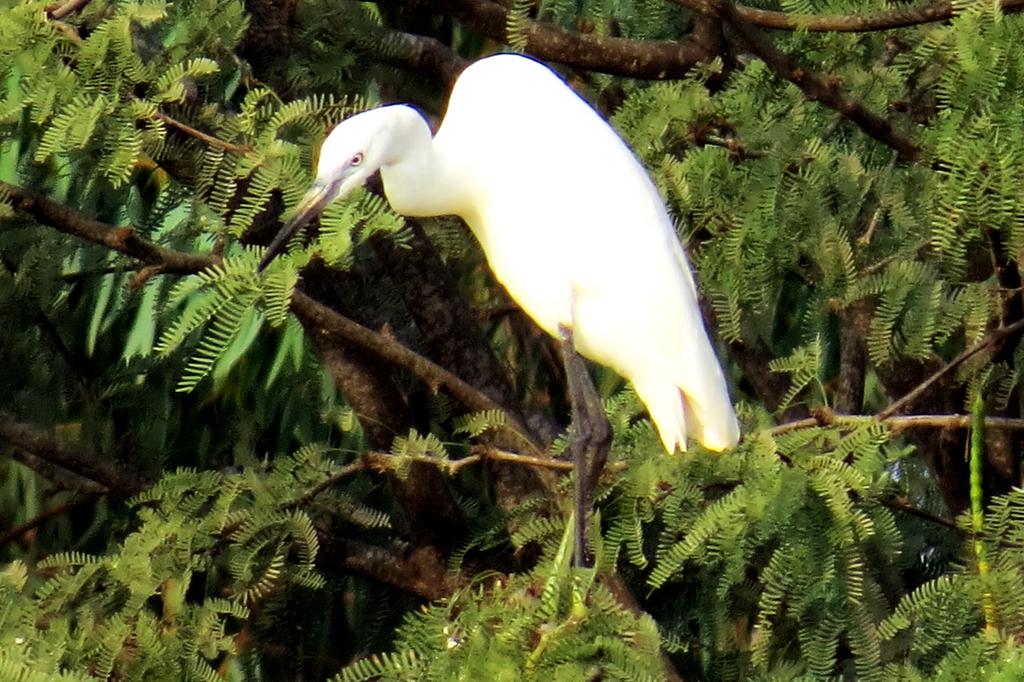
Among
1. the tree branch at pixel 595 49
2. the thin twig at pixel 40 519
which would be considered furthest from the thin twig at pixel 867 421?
the thin twig at pixel 40 519

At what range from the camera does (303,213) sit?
2506mm

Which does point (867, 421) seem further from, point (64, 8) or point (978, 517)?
point (64, 8)

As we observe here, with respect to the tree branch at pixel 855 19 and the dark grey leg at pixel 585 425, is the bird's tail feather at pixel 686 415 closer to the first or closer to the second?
the dark grey leg at pixel 585 425

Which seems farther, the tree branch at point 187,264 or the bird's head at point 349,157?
the tree branch at point 187,264

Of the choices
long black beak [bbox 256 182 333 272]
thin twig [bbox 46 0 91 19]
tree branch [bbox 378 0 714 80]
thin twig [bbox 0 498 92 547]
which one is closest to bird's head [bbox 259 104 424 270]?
long black beak [bbox 256 182 333 272]

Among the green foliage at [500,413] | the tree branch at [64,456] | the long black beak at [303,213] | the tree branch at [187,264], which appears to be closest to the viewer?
the long black beak at [303,213]

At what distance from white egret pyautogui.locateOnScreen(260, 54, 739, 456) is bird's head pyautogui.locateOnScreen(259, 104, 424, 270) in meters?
0.06

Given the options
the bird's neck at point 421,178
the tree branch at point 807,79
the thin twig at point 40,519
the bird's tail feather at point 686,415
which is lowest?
the thin twig at point 40,519

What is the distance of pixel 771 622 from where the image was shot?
2984mm

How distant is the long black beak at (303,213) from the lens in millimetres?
2482

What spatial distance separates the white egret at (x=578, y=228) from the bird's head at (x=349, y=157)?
0.20 feet

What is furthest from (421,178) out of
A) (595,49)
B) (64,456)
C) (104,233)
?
(64,456)

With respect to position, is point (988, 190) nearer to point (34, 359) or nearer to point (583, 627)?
point (583, 627)

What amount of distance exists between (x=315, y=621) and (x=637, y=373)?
1.12m
